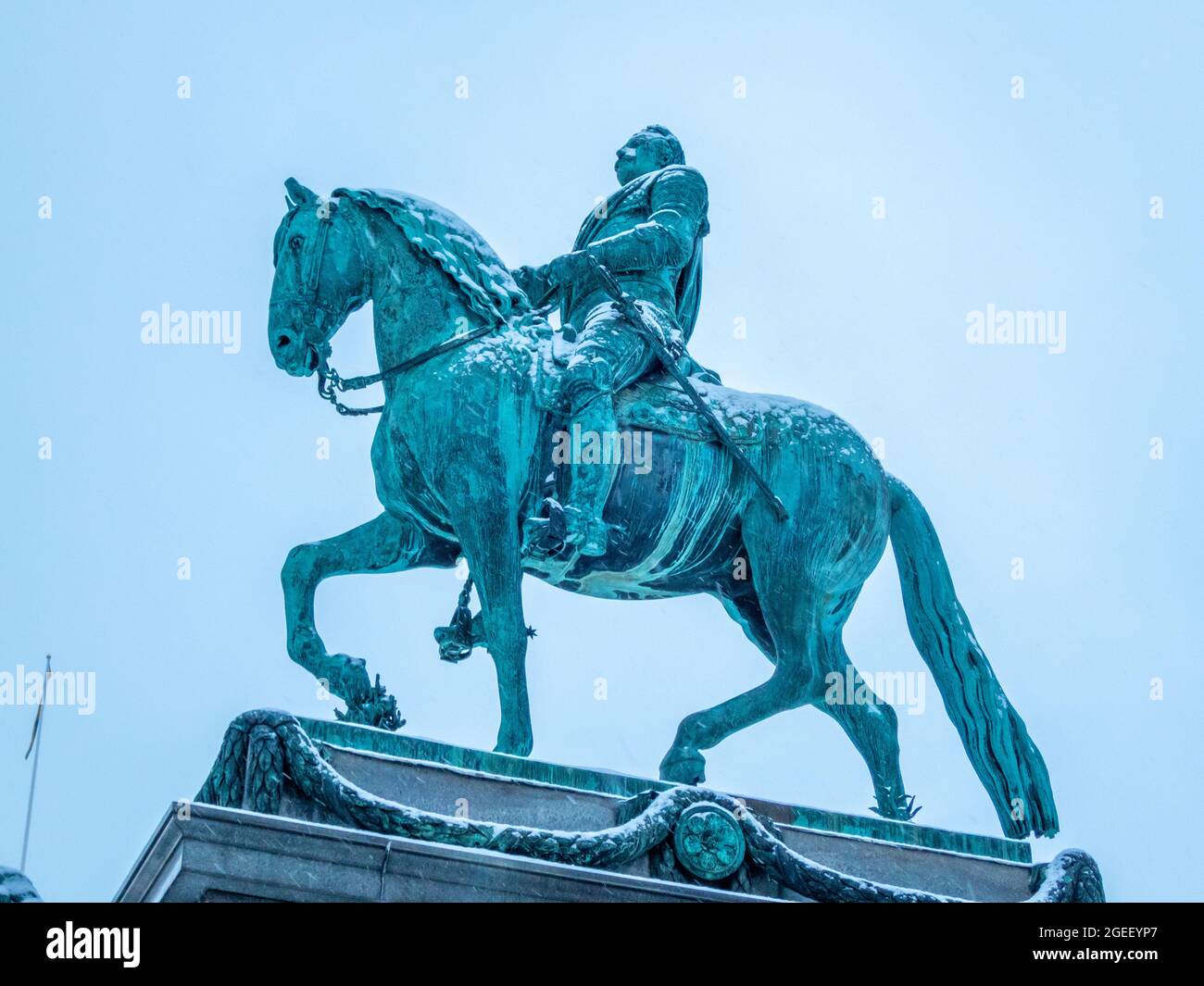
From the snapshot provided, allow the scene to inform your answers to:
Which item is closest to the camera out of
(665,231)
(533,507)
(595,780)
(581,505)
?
(595,780)

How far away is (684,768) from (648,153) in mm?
4587

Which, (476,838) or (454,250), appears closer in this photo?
(476,838)

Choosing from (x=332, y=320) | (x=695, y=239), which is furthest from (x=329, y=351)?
(x=695, y=239)

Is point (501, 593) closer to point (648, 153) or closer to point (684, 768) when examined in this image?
point (684, 768)

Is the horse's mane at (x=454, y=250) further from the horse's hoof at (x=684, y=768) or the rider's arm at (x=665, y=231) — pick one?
the horse's hoof at (x=684, y=768)

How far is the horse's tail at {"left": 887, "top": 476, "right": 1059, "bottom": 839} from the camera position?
16.9 metres

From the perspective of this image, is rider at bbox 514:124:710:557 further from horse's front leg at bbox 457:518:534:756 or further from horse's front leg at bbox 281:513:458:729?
horse's front leg at bbox 281:513:458:729

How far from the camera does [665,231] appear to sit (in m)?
17.5

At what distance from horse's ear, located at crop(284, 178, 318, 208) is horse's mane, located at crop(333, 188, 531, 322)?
233 mm

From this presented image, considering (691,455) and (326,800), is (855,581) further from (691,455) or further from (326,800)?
(326,800)

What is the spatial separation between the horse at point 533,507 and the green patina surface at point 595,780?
51 cm

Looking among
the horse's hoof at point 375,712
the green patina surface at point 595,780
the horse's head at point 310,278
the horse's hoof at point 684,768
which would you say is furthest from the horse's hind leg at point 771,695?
the horse's head at point 310,278
